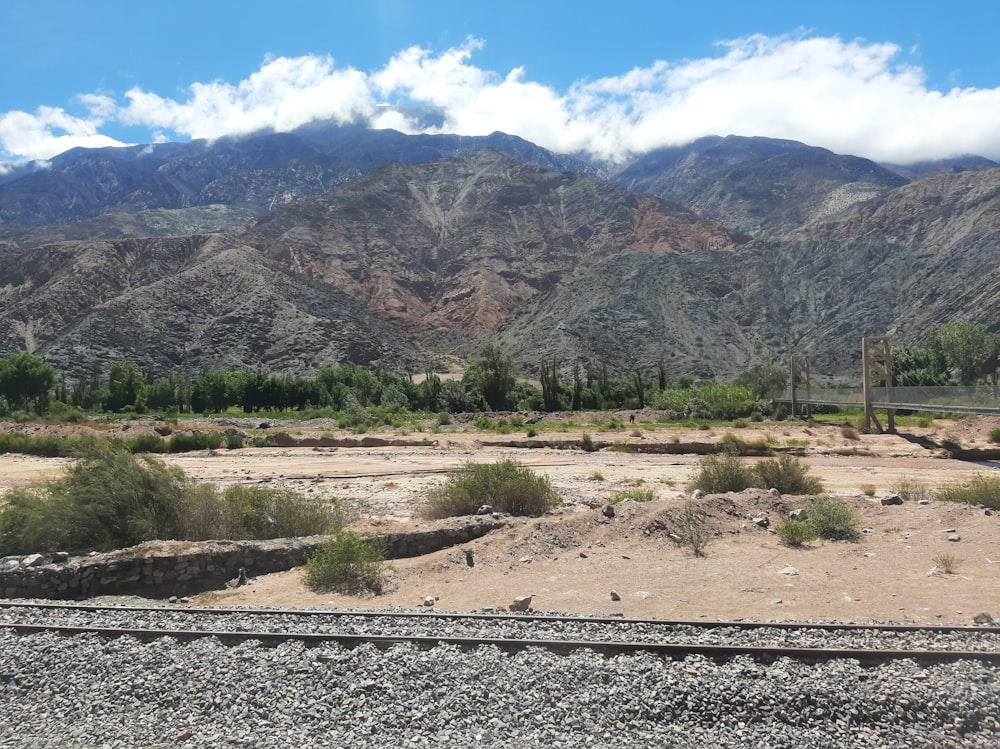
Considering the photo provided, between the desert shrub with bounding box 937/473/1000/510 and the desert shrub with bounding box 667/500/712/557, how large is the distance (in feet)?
20.0

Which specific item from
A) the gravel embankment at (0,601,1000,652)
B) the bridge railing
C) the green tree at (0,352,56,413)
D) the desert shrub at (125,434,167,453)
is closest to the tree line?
the green tree at (0,352,56,413)

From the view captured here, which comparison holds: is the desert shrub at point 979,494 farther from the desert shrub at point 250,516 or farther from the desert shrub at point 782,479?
the desert shrub at point 250,516

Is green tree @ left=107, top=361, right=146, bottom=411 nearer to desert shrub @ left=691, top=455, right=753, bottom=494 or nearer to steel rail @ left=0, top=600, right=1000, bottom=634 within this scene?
desert shrub @ left=691, top=455, right=753, bottom=494

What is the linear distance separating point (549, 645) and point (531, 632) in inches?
23.3

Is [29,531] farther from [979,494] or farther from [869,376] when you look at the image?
[869,376]

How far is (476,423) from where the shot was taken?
59.0 metres

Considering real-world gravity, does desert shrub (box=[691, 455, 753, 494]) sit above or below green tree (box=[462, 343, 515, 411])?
below

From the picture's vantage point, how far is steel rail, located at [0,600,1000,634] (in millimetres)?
7773

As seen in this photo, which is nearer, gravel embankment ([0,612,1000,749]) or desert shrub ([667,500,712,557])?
gravel embankment ([0,612,1000,749])

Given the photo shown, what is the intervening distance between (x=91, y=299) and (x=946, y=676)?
13299 centimetres

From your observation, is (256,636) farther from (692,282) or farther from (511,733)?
(692,282)

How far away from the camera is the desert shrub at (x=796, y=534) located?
13008 millimetres

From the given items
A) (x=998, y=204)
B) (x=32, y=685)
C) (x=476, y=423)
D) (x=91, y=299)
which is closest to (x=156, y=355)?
(x=91, y=299)

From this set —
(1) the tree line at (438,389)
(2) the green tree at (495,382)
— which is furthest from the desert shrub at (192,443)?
(2) the green tree at (495,382)
